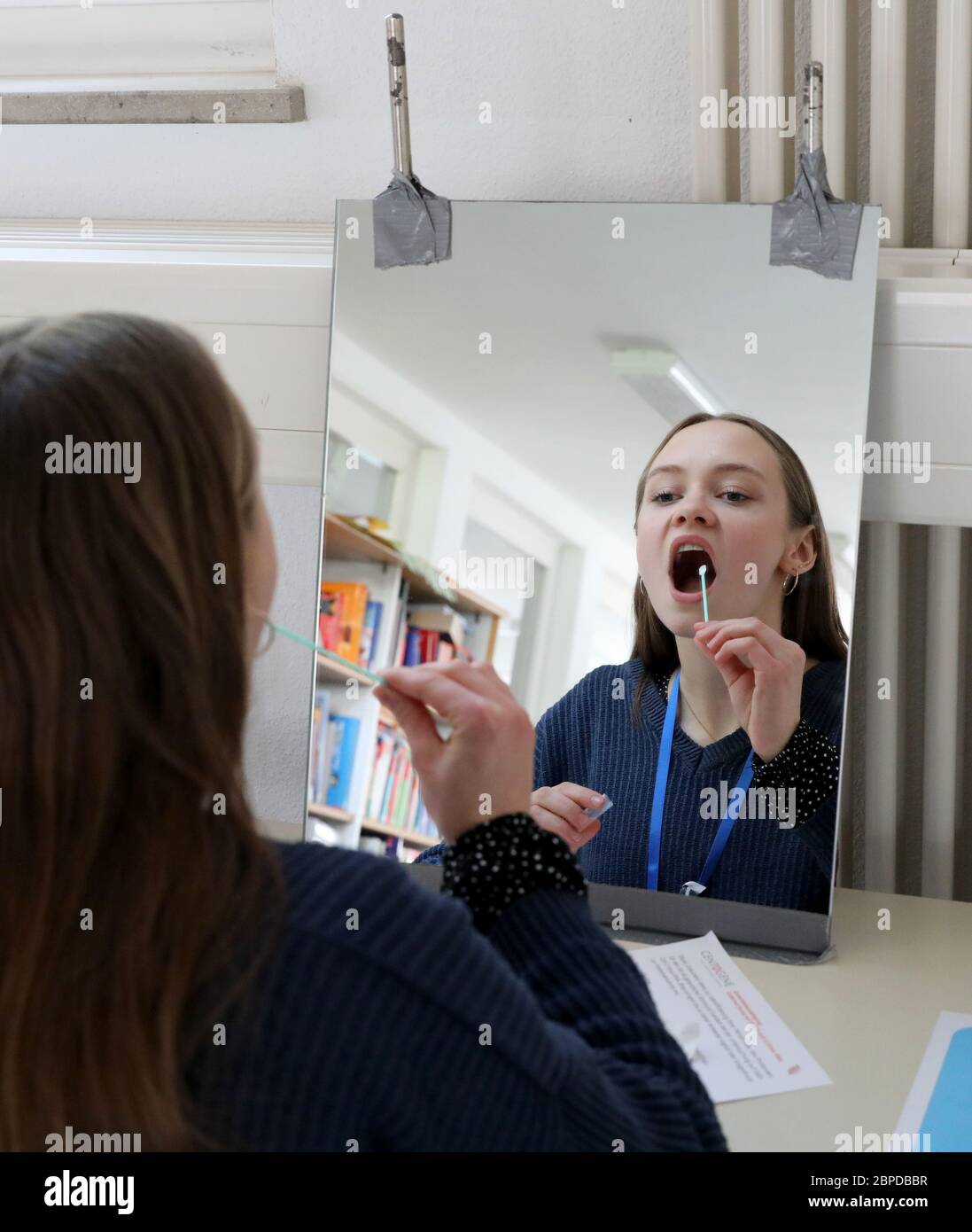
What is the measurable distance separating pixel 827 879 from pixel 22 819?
737 millimetres

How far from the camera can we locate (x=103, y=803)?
53 cm

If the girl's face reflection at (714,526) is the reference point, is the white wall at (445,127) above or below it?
above

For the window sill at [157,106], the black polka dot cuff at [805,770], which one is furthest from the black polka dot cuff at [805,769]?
the window sill at [157,106]

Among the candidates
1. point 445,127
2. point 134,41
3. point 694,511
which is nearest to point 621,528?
point 694,511

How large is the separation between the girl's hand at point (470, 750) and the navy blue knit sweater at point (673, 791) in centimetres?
40

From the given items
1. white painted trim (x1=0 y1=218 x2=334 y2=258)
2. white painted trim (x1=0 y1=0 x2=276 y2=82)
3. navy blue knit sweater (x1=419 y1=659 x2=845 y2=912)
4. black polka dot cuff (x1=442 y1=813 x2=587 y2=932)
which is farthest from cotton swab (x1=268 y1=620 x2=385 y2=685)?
white painted trim (x1=0 y1=0 x2=276 y2=82)

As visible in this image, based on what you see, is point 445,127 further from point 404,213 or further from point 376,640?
point 376,640

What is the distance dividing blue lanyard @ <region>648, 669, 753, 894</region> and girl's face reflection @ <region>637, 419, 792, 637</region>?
7 cm

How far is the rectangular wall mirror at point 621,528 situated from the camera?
3.61 feet

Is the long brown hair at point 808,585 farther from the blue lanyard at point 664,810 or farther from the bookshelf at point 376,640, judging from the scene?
the bookshelf at point 376,640

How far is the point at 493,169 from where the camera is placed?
1.32 metres

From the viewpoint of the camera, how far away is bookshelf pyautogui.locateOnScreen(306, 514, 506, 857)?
1205mm

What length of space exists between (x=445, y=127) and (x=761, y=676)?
0.68 meters
